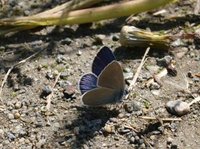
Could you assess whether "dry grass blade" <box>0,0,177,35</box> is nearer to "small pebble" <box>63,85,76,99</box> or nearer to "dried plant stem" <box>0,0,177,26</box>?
"dried plant stem" <box>0,0,177,26</box>

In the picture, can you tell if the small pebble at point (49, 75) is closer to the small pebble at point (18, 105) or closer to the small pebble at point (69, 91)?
the small pebble at point (69, 91)

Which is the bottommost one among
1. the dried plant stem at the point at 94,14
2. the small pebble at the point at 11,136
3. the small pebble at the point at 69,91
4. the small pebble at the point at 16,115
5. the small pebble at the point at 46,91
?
the small pebble at the point at 11,136

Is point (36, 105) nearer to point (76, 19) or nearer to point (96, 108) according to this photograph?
point (96, 108)

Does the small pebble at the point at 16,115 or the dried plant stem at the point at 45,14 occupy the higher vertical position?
the dried plant stem at the point at 45,14

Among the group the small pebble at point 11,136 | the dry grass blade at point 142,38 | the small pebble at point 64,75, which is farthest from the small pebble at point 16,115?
the dry grass blade at point 142,38

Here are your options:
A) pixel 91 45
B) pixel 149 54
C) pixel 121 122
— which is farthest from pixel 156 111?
pixel 91 45

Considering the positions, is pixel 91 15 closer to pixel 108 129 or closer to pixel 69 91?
pixel 69 91

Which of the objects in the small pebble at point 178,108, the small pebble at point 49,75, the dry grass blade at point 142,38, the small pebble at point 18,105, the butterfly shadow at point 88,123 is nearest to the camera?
the butterfly shadow at point 88,123
